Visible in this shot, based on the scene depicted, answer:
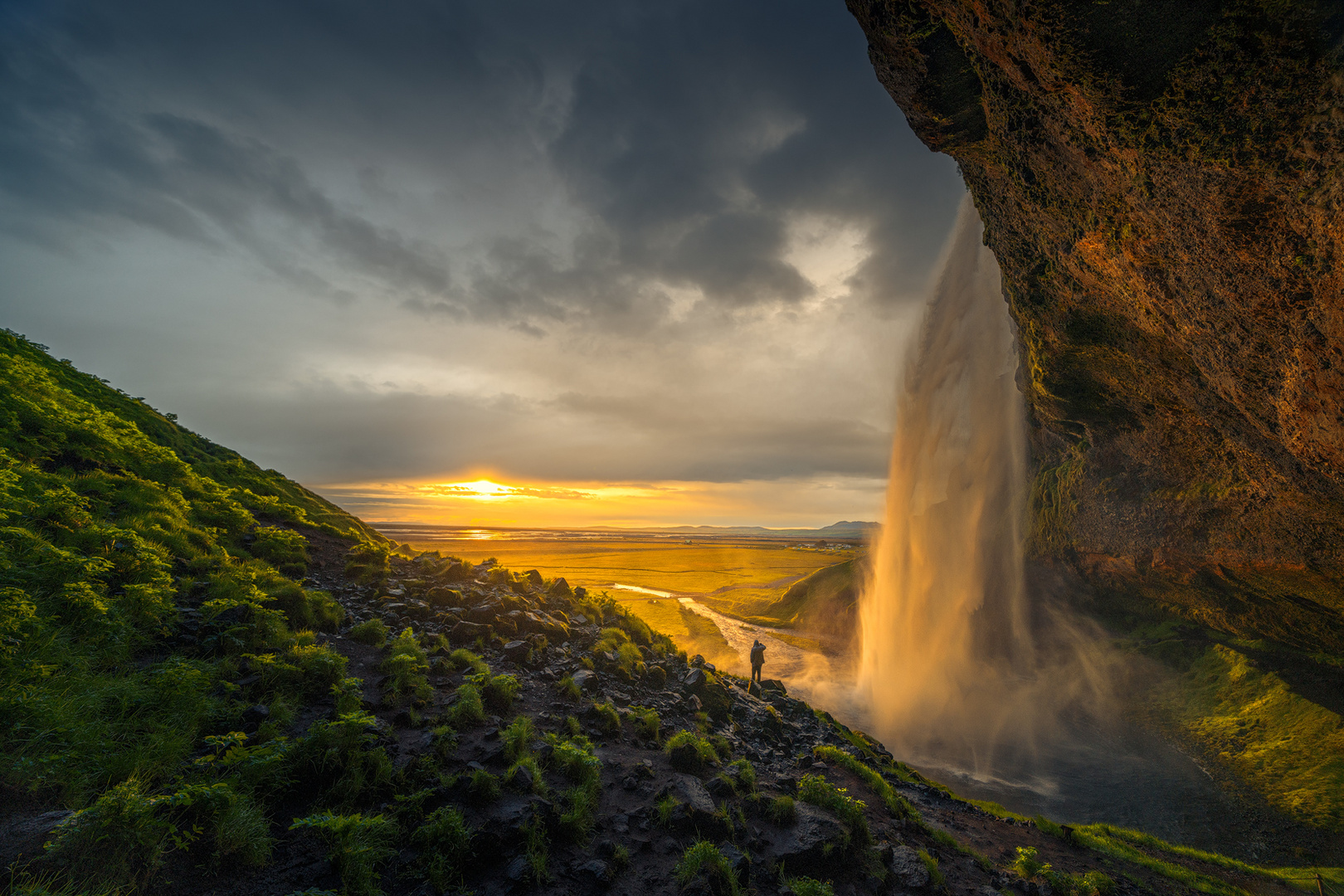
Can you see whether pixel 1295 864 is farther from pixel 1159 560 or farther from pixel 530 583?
pixel 530 583

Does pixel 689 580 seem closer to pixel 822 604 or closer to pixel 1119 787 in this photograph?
pixel 822 604

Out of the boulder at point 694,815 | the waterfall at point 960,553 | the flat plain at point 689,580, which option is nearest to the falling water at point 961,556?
the waterfall at point 960,553

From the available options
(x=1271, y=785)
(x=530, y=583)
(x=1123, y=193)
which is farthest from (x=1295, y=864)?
(x=530, y=583)

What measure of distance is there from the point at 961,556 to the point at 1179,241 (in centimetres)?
2508

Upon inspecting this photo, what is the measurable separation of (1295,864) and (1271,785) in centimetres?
457

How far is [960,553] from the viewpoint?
29.5 metres

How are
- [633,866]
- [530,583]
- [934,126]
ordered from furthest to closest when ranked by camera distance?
1. [530,583]
2. [934,126]
3. [633,866]

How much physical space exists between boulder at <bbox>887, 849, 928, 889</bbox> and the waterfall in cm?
1450

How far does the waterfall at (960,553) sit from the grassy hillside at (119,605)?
24.3 metres

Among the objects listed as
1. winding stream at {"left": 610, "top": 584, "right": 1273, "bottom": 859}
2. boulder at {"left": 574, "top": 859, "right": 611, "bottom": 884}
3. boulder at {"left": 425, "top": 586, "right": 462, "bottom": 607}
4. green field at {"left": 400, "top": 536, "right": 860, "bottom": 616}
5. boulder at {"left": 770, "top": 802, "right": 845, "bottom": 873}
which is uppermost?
boulder at {"left": 425, "top": 586, "right": 462, "bottom": 607}

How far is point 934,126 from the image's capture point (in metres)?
12.0

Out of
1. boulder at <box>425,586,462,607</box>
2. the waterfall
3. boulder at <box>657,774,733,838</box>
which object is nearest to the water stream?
the waterfall

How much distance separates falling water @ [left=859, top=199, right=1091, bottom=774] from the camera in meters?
Answer: 25.2

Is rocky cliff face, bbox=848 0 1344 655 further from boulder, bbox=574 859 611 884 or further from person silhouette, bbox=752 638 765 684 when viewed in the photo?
person silhouette, bbox=752 638 765 684
